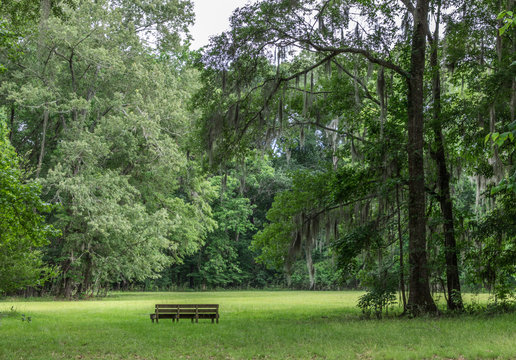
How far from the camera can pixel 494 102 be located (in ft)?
41.2

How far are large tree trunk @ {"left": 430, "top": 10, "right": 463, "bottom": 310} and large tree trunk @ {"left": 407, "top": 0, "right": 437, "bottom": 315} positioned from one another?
0.61 meters

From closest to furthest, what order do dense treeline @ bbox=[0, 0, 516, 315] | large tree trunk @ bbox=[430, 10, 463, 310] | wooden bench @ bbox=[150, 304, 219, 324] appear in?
dense treeline @ bbox=[0, 0, 516, 315] → wooden bench @ bbox=[150, 304, 219, 324] → large tree trunk @ bbox=[430, 10, 463, 310]

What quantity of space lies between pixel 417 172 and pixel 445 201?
164 centimetres

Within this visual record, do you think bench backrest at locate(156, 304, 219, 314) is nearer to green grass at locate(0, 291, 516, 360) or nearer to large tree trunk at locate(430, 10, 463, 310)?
green grass at locate(0, 291, 516, 360)

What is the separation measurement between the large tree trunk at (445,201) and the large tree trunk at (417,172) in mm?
614

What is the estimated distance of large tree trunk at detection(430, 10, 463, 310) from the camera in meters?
15.0

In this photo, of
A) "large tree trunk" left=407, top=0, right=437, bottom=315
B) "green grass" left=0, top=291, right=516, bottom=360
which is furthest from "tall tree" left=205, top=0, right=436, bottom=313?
"green grass" left=0, top=291, right=516, bottom=360

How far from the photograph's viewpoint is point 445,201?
15602 millimetres

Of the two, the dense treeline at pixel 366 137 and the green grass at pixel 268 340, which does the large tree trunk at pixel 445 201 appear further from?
the green grass at pixel 268 340

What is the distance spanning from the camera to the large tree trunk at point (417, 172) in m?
14.3

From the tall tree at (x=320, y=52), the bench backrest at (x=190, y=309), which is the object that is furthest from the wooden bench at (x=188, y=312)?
the tall tree at (x=320, y=52)

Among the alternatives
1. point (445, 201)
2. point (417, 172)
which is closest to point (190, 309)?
point (417, 172)

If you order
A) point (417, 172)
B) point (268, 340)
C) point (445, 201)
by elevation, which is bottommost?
point (268, 340)

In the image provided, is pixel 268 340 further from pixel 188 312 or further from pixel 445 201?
pixel 445 201
